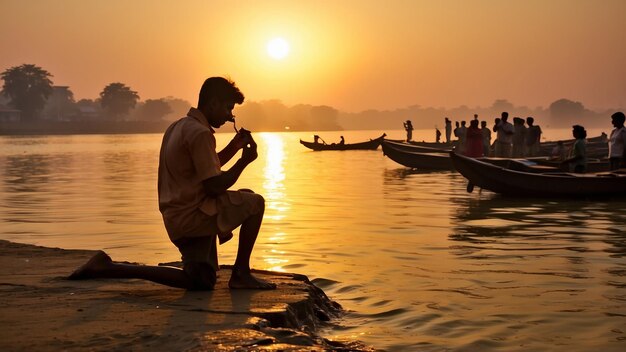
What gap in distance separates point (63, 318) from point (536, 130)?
23.7 metres

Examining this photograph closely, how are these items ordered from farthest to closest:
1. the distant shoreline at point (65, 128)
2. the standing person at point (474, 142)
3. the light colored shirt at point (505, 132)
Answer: the distant shoreline at point (65, 128) → the light colored shirt at point (505, 132) → the standing person at point (474, 142)

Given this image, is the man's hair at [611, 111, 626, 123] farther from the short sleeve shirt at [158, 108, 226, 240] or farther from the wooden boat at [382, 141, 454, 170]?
the wooden boat at [382, 141, 454, 170]

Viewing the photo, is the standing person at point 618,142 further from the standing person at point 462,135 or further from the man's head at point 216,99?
the standing person at point 462,135

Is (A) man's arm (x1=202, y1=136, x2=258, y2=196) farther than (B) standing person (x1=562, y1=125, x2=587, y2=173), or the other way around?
(B) standing person (x1=562, y1=125, x2=587, y2=173)

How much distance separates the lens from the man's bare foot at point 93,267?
6102 mm

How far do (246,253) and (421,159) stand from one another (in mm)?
24421

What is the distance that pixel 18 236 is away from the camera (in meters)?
12.3

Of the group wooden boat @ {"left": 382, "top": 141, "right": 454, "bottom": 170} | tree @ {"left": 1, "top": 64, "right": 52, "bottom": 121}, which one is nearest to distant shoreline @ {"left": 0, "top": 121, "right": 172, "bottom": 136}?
tree @ {"left": 1, "top": 64, "right": 52, "bottom": 121}

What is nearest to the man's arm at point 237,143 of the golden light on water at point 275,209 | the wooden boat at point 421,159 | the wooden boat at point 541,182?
the golden light on water at point 275,209

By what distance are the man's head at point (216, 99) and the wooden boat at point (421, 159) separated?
2247 centimetres

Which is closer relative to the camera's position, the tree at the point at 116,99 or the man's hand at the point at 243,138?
the man's hand at the point at 243,138

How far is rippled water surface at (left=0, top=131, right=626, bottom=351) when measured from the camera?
6.15m

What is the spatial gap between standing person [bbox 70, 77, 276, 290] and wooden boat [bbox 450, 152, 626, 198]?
11715 millimetres

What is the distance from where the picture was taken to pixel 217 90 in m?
5.77
